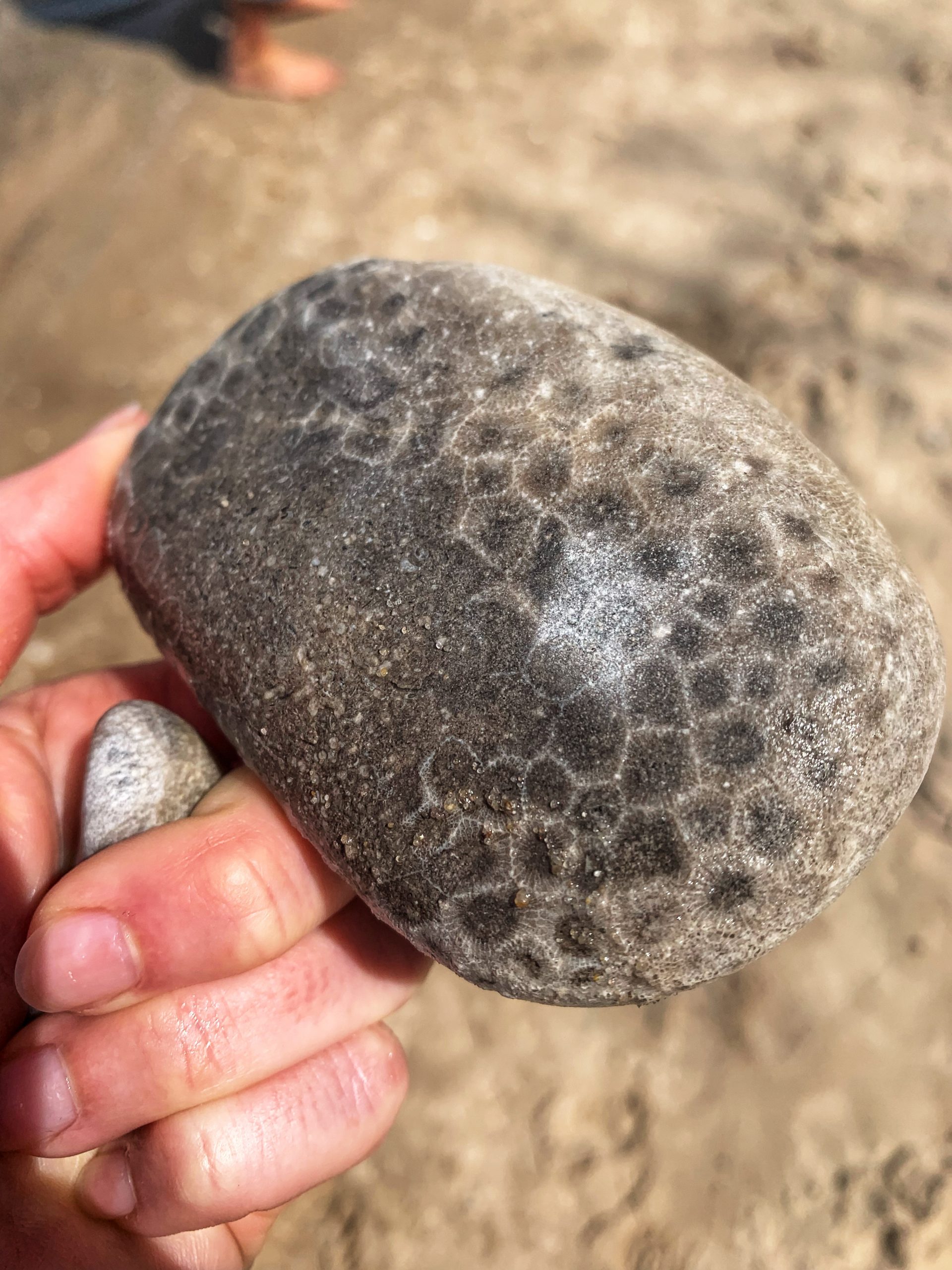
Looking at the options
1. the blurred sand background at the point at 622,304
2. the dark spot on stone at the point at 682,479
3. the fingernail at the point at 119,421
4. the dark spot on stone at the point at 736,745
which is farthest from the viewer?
the blurred sand background at the point at 622,304

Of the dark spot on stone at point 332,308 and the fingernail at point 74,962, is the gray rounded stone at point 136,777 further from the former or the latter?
the dark spot on stone at point 332,308

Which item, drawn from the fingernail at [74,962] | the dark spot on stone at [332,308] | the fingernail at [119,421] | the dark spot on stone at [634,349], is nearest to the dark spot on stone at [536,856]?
the fingernail at [74,962]

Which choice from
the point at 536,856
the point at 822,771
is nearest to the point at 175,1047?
the point at 536,856

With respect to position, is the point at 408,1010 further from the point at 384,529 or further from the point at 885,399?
the point at 885,399

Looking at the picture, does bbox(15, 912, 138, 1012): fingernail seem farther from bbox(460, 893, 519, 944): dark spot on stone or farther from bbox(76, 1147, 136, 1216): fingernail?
bbox(460, 893, 519, 944): dark spot on stone

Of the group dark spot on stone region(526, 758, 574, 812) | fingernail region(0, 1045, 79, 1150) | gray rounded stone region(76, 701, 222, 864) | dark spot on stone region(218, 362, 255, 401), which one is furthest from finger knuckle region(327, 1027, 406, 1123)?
dark spot on stone region(218, 362, 255, 401)

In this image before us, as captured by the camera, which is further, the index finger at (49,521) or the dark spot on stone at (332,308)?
the index finger at (49,521)
